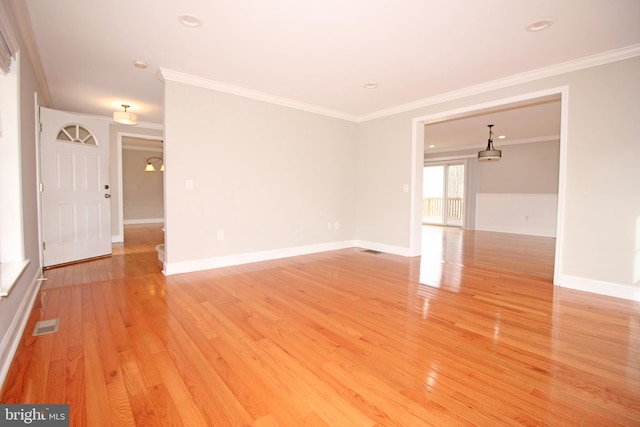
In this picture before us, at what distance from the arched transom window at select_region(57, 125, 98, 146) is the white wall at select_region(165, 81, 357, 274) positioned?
1.88 meters

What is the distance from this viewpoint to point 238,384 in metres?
1.60

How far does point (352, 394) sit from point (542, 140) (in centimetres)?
850

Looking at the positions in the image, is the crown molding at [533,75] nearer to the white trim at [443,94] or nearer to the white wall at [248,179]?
the white trim at [443,94]

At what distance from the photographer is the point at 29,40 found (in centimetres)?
280

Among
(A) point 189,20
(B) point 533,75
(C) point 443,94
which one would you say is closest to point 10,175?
(A) point 189,20

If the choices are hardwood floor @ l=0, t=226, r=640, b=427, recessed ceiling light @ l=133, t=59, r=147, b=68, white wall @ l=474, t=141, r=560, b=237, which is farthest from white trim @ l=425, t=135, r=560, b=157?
recessed ceiling light @ l=133, t=59, r=147, b=68

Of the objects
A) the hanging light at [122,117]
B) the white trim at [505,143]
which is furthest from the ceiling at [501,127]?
the hanging light at [122,117]

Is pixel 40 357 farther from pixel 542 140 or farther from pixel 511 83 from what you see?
pixel 542 140

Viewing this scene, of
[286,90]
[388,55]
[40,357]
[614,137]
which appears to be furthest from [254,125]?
[614,137]

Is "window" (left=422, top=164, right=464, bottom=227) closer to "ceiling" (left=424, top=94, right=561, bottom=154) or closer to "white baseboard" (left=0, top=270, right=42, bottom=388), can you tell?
"ceiling" (left=424, top=94, right=561, bottom=154)

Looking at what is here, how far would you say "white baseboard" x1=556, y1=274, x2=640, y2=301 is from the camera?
2982mm

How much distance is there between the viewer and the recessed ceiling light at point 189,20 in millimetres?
2449

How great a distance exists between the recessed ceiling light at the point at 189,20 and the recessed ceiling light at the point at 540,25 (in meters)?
2.80

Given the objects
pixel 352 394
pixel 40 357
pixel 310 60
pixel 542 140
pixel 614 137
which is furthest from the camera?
pixel 542 140
